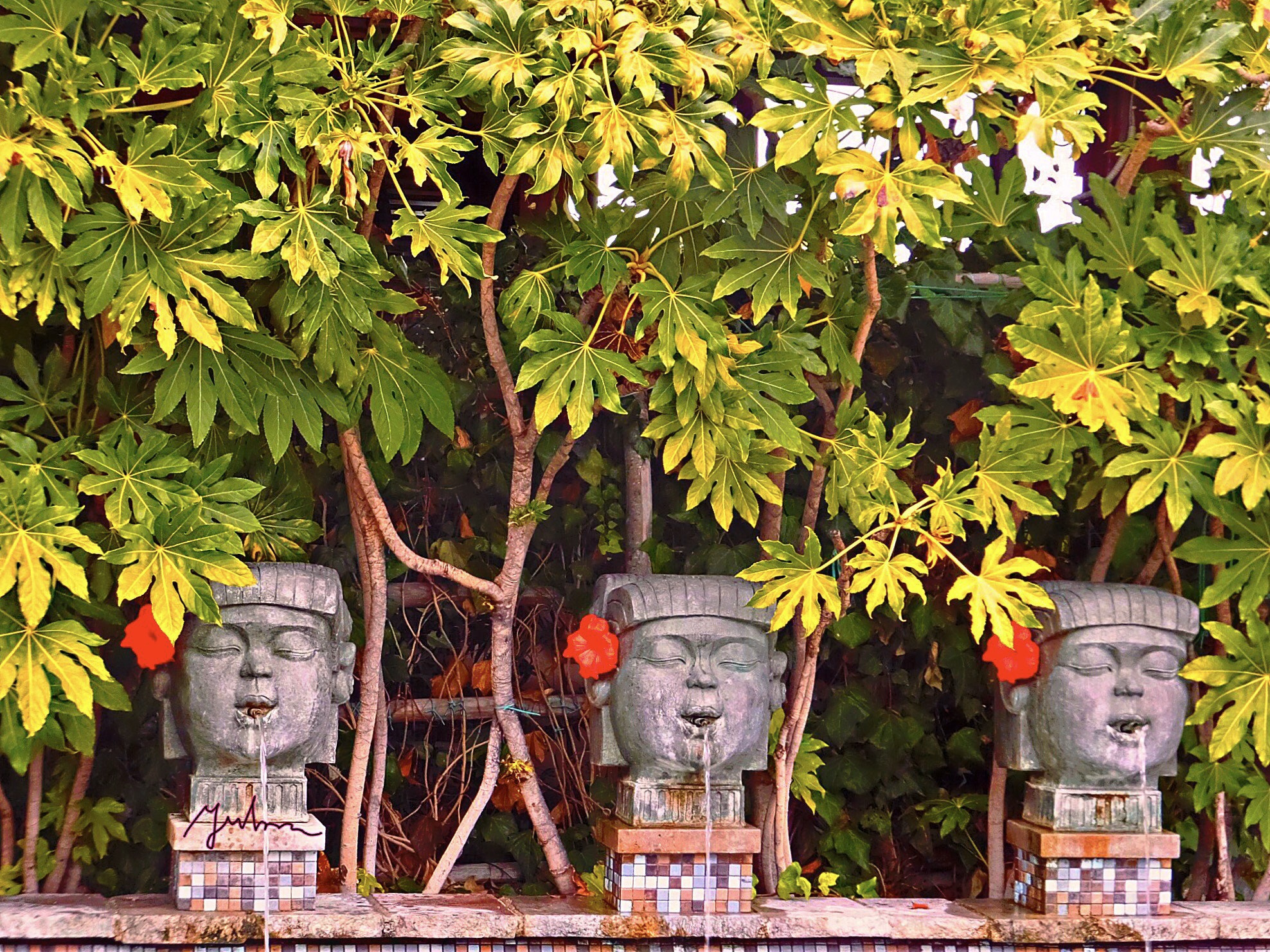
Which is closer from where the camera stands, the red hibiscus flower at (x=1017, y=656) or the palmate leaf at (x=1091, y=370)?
the palmate leaf at (x=1091, y=370)

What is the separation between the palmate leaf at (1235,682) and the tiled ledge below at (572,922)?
55 cm

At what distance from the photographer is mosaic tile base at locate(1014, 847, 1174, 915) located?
14.8 ft

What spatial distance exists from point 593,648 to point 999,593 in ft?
3.74

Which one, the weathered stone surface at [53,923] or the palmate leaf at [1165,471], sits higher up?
the palmate leaf at [1165,471]

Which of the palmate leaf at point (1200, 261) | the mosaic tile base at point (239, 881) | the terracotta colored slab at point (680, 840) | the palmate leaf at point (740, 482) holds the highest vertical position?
the palmate leaf at point (1200, 261)

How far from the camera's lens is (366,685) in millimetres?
4527

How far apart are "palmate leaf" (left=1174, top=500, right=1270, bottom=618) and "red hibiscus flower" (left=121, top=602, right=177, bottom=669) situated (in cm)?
294

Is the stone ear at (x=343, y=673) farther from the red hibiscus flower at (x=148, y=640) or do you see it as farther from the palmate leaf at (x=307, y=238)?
the palmate leaf at (x=307, y=238)

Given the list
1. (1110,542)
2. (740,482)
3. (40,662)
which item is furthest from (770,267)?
(40,662)

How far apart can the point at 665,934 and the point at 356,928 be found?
847 mm

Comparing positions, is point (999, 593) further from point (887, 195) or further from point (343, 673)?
point (343, 673)

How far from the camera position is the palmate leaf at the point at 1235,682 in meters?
4.47

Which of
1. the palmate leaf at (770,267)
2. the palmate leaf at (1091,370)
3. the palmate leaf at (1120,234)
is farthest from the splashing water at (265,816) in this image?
the palmate leaf at (1120,234)

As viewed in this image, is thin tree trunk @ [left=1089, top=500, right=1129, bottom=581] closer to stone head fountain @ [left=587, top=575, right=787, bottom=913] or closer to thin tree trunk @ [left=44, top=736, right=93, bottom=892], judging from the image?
stone head fountain @ [left=587, top=575, right=787, bottom=913]
